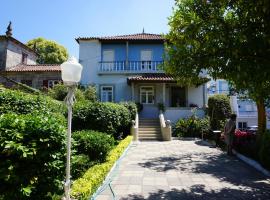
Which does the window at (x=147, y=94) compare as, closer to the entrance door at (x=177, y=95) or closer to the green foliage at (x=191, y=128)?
the entrance door at (x=177, y=95)

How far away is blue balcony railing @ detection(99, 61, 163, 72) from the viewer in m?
26.3

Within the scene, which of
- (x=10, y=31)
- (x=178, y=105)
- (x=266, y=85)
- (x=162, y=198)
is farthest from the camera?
(x=10, y=31)

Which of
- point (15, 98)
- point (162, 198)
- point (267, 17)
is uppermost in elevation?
point (267, 17)

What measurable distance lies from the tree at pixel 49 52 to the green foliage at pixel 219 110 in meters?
31.1

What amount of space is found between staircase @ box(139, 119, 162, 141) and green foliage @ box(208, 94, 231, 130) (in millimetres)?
4045

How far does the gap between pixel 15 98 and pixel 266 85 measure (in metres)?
8.27

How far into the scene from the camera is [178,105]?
2542 cm

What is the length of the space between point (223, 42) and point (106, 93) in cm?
1981

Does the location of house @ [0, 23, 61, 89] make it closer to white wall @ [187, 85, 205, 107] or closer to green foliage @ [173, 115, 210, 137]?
white wall @ [187, 85, 205, 107]

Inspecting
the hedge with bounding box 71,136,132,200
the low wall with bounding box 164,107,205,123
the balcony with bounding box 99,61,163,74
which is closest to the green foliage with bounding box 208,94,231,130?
the low wall with bounding box 164,107,205,123

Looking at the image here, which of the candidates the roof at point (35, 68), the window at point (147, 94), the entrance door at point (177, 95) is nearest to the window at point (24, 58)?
the roof at point (35, 68)

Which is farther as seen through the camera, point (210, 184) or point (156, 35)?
point (156, 35)

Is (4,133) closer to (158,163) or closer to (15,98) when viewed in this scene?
(15,98)

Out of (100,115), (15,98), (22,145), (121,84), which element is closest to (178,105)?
(121,84)
